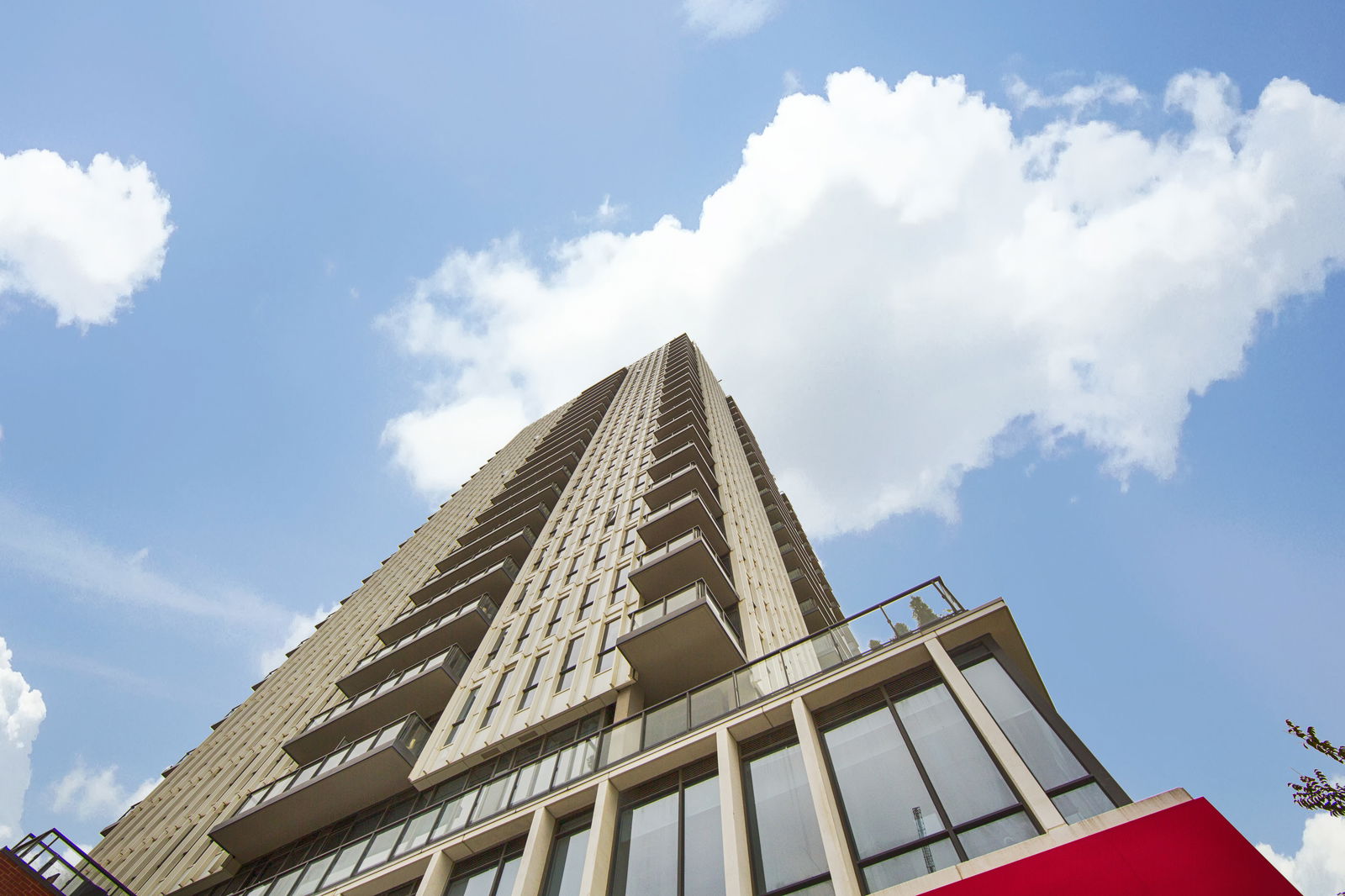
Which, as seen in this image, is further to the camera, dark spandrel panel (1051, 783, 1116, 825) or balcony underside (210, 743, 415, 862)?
balcony underside (210, 743, 415, 862)

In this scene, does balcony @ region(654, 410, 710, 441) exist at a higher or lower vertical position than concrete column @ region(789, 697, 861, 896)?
higher

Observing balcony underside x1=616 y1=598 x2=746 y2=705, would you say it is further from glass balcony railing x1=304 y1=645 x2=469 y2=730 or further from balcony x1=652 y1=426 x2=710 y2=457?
balcony x1=652 y1=426 x2=710 y2=457

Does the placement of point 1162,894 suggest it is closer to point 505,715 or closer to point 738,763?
point 738,763

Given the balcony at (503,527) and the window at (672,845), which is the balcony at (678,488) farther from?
the window at (672,845)

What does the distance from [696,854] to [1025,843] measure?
193 inches

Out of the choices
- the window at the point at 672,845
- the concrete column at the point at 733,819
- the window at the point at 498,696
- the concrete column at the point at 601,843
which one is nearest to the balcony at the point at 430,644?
the window at the point at 498,696

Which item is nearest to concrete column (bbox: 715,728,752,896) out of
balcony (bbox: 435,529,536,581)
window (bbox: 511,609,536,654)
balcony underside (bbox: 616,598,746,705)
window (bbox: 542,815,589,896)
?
window (bbox: 542,815,589,896)

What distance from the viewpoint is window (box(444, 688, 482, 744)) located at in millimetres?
18188

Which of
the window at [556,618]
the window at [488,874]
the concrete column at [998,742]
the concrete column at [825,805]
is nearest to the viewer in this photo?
the concrete column at [998,742]

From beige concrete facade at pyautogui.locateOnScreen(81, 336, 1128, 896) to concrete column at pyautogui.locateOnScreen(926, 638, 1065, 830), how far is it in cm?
3

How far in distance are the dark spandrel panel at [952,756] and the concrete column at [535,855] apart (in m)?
6.44

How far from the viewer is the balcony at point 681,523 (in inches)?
886

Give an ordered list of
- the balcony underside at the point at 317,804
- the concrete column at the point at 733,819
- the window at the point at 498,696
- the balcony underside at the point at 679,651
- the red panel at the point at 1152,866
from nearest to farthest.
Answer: the red panel at the point at 1152,866 → the concrete column at the point at 733,819 → the balcony underside at the point at 679,651 → the balcony underside at the point at 317,804 → the window at the point at 498,696

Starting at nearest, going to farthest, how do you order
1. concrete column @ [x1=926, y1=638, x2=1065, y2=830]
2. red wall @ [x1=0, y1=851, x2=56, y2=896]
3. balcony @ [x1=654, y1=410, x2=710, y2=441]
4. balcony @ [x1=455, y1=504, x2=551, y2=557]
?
concrete column @ [x1=926, y1=638, x2=1065, y2=830]
red wall @ [x1=0, y1=851, x2=56, y2=896]
balcony @ [x1=455, y1=504, x2=551, y2=557]
balcony @ [x1=654, y1=410, x2=710, y2=441]
